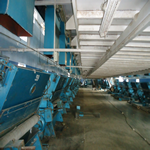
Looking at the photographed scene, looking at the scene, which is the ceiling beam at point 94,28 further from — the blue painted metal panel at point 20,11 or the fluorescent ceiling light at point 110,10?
the blue painted metal panel at point 20,11

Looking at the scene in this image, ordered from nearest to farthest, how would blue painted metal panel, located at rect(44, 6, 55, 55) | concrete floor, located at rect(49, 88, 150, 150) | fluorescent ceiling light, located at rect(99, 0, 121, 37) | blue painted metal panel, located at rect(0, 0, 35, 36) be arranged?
fluorescent ceiling light, located at rect(99, 0, 121, 37) < blue painted metal panel, located at rect(0, 0, 35, 36) < concrete floor, located at rect(49, 88, 150, 150) < blue painted metal panel, located at rect(44, 6, 55, 55)

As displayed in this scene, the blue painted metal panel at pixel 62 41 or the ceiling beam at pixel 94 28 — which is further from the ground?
the blue painted metal panel at pixel 62 41

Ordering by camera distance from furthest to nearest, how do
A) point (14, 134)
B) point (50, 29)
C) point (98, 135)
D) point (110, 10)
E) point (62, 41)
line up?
point (62, 41) → point (50, 29) → point (98, 135) → point (14, 134) → point (110, 10)

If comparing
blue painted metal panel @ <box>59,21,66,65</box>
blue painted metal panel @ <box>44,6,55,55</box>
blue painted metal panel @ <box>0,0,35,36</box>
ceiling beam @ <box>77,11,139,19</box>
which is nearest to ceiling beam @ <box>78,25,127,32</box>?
ceiling beam @ <box>77,11,139,19</box>

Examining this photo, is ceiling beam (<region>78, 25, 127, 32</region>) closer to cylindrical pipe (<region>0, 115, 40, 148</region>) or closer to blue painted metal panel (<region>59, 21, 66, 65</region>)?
cylindrical pipe (<region>0, 115, 40, 148</region>)

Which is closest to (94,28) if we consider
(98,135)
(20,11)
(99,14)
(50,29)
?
(99,14)

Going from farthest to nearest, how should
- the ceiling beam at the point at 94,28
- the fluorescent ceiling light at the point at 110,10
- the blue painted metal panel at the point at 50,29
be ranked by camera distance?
the blue painted metal panel at the point at 50,29 < the ceiling beam at the point at 94,28 < the fluorescent ceiling light at the point at 110,10

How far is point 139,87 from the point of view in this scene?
9.12 m

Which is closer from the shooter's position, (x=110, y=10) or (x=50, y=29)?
(x=110, y=10)

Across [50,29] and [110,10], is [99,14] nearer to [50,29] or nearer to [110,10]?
[110,10]

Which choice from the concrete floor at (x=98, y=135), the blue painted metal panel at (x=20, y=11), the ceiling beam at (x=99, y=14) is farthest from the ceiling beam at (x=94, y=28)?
the concrete floor at (x=98, y=135)

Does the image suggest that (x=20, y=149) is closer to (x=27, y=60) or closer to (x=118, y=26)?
(x=118, y=26)

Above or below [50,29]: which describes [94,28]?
below

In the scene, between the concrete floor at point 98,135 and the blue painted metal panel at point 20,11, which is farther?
the concrete floor at point 98,135
